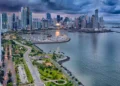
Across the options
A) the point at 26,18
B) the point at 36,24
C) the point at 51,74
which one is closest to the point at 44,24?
the point at 36,24

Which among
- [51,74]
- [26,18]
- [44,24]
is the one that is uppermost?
[26,18]

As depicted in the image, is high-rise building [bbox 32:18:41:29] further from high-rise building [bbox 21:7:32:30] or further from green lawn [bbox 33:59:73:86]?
green lawn [bbox 33:59:73:86]

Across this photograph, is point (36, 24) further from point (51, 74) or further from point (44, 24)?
point (51, 74)

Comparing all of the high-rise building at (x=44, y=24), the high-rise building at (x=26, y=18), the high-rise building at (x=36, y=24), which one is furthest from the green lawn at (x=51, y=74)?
the high-rise building at (x=44, y=24)

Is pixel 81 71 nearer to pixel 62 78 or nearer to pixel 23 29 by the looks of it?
pixel 62 78

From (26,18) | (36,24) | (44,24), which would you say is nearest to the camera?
(26,18)

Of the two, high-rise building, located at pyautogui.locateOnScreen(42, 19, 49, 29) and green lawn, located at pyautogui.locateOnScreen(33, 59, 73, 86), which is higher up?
high-rise building, located at pyautogui.locateOnScreen(42, 19, 49, 29)

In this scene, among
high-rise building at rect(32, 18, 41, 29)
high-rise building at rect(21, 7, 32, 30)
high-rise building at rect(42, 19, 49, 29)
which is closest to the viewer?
high-rise building at rect(21, 7, 32, 30)

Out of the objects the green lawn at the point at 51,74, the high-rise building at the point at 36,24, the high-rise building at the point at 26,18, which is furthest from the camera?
the high-rise building at the point at 36,24

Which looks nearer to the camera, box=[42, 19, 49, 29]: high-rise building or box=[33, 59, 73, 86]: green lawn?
box=[33, 59, 73, 86]: green lawn

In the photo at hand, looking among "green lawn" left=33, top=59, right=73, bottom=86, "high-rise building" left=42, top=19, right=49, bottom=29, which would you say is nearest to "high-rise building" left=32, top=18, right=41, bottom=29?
"high-rise building" left=42, top=19, right=49, bottom=29

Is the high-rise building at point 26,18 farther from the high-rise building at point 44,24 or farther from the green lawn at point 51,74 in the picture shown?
the green lawn at point 51,74
